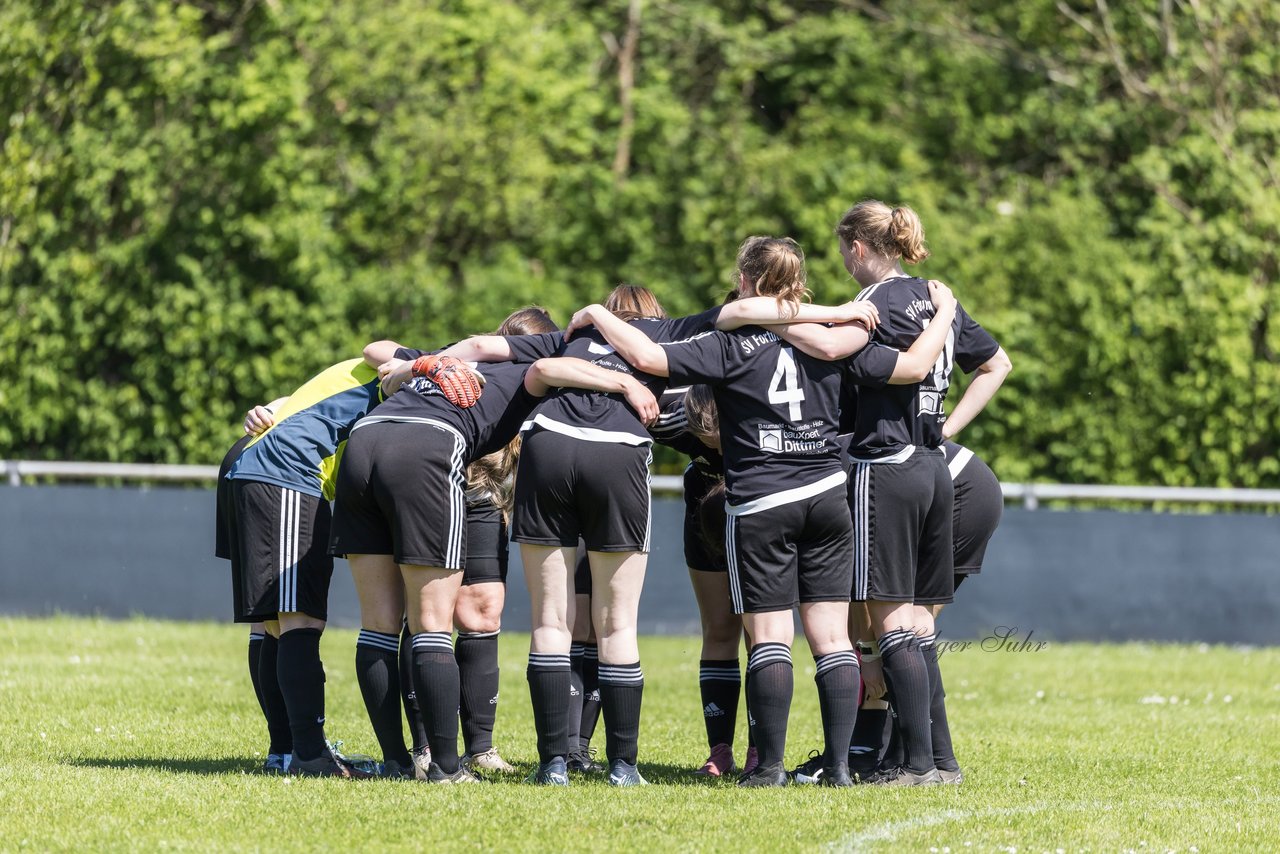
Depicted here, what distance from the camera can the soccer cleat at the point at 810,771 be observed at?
574cm

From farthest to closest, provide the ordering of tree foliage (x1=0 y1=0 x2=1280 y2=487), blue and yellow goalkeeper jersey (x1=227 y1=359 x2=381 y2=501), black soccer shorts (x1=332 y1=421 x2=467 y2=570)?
tree foliage (x1=0 y1=0 x2=1280 y2=487), blue and yellow goalkeeper jersey (x1=227 y1=359 x2=381 y2=501), black soccer shorts (x1=332 y1=421 x2=467 y2=570)

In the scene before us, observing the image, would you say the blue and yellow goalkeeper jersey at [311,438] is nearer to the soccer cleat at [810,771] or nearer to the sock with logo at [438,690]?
the sock with logo at [438,690]

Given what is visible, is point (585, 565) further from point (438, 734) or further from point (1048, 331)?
point (1048, 331)

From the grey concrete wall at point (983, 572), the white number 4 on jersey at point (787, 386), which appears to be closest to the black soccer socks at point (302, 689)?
the white number 4 on jersey at point (787, 386)

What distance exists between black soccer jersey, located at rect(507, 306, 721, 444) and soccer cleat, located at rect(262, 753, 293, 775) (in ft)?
5.44

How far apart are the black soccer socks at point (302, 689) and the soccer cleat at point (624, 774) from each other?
3.71ft

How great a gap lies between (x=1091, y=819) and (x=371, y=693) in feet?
8.48

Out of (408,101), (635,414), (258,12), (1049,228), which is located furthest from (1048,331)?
(635,414)

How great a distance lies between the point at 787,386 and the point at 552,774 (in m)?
1.66

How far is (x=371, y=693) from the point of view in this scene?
18.5ft

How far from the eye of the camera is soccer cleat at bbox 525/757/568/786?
5.53 m

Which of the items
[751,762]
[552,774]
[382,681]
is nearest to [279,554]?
[382,681]

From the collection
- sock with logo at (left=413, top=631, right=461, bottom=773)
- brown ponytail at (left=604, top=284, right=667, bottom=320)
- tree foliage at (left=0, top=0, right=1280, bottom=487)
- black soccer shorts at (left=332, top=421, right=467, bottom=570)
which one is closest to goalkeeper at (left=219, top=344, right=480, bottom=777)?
black soccer shorts at (left=332, top=421, right=467, bottom=570)

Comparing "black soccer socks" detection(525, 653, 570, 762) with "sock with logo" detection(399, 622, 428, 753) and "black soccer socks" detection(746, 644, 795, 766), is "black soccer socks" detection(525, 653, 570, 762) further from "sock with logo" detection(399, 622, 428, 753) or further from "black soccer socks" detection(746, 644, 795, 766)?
"black soccer socks" detection(746, 644, 795, 766)
